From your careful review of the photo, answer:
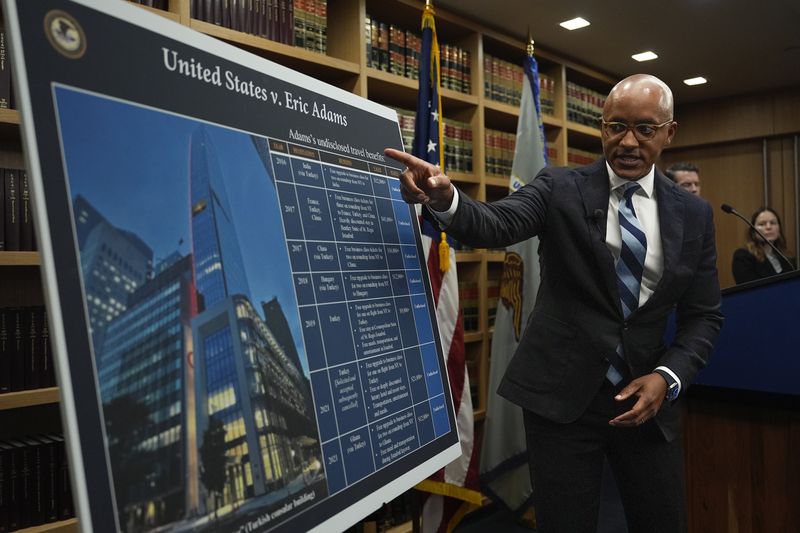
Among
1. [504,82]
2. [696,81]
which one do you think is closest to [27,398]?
[504,82]

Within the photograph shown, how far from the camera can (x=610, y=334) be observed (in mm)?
1387

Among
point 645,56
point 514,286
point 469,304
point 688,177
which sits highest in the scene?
point 645,56

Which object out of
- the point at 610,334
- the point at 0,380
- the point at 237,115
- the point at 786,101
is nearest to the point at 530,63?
the point at 610,334

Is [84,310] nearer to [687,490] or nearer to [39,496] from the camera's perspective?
[39,496]

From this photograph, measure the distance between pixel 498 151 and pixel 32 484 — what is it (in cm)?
268

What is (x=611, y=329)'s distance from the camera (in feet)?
4.57

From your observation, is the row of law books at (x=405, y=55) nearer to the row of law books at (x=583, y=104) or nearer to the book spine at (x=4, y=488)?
the row of law books at (x=583, y=104)

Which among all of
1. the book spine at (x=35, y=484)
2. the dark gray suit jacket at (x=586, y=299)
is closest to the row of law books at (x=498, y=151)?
the dark gray suit jacket at (x=586, y=299)

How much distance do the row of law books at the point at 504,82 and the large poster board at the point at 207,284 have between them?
2382mm

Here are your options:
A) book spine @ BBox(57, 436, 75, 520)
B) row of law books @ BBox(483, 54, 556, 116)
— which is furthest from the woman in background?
book spine @ BBox(57, 436, 75, 520)

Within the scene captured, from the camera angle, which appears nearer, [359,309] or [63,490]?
[359,309]

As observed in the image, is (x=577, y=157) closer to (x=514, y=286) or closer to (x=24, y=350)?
(x=514, y=286)

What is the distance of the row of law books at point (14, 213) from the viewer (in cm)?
178

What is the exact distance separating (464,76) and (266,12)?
1.28 m
